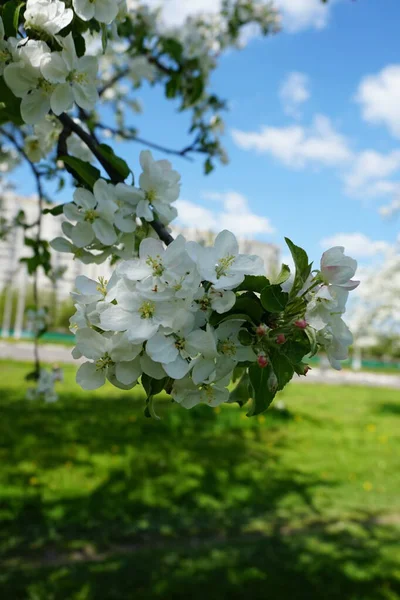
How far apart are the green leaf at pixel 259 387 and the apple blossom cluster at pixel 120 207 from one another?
15.3 inches

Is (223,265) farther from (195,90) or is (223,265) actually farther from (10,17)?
(195,90)

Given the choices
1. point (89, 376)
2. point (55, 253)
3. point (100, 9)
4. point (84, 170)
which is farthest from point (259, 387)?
point (55, 253)

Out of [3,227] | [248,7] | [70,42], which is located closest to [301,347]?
[70,42]

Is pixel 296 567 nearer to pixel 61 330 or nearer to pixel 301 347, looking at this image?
pixel 301 347

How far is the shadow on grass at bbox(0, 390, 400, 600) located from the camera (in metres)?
3.26

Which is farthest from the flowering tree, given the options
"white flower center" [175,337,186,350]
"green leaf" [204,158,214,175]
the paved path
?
the paved path

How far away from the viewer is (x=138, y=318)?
774mm

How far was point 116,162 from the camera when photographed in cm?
114

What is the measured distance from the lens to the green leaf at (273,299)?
82 cm

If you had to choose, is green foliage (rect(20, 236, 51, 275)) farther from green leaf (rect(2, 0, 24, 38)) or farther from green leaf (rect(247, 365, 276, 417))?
green leaf (rect(247, 365, 276, 417))

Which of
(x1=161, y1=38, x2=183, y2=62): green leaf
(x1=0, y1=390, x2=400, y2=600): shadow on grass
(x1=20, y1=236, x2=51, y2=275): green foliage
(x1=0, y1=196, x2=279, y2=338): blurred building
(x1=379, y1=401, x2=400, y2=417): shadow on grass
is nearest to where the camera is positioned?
(x1=20, y1=236, x2=51, y2=275): green foliage

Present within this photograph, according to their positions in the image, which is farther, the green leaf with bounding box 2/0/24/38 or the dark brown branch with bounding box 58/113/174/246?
the dark brown branch with bounding box 58/113/174/246

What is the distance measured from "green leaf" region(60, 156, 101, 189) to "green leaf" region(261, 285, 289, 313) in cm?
50

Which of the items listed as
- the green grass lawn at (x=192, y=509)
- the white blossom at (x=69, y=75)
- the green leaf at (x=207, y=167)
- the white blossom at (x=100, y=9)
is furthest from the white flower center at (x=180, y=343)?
the green grass lawn at (x=192, y=509)
